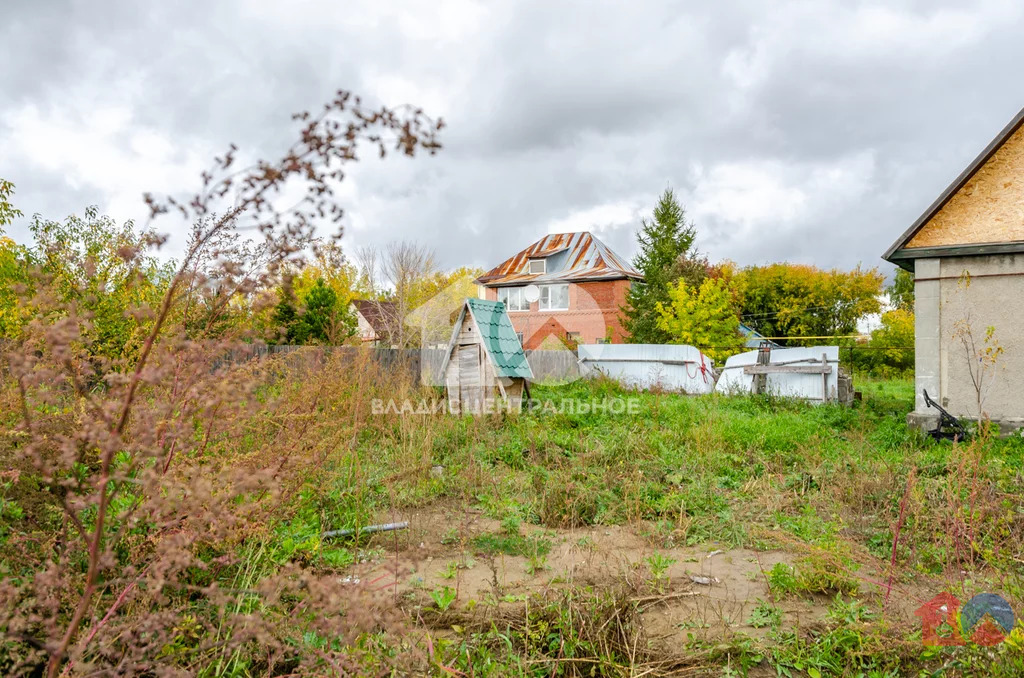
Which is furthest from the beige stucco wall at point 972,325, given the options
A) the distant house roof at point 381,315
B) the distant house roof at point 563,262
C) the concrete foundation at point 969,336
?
the distant house roof at point 381,315

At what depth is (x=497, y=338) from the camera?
10398 millimetres

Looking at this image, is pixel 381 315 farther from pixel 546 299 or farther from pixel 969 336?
pixel 969 336

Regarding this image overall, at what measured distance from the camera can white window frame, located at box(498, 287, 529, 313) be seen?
37.7 metres

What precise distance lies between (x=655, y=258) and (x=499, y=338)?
22.7 m

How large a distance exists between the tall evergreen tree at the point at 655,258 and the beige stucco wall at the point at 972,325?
1968cm

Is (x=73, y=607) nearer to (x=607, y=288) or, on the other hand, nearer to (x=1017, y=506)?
(x=1017, y=506)

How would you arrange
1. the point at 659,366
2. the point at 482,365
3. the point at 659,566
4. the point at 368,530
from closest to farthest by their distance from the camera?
1. the point at 659,566
2. the point at 368,530
3. the point at 482,365
4. the point at 659,366

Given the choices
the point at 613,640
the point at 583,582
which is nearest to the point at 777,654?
the point at 613,640

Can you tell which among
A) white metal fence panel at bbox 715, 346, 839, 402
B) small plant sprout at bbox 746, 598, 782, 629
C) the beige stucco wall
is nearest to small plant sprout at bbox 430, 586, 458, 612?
small plant sprout at bbox 746, 598, 782, 629

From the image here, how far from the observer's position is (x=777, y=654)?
10.6 ft

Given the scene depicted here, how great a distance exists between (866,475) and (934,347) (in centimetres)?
432

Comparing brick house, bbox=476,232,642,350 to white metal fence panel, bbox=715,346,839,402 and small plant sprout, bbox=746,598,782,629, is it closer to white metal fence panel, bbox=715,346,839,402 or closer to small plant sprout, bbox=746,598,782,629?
white metal fence panel, bbox=715,346,839,402

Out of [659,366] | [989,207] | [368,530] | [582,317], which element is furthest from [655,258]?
[368,530]

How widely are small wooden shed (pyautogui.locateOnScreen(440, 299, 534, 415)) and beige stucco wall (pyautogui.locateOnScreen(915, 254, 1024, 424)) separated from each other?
5922 millimetres
